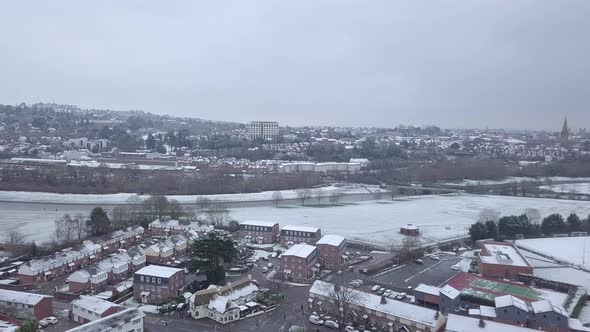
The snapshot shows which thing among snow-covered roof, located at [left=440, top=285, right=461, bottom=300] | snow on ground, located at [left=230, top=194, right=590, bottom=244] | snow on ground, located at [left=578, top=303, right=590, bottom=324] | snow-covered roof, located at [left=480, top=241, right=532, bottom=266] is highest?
snow-covered roof, located at [left=480, top=241, right=532, bottom=266]

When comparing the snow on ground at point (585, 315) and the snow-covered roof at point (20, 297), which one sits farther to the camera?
the snow on ground at point (585, 315)

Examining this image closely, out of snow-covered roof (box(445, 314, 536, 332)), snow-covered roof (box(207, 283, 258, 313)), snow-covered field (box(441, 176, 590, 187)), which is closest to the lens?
snow-covered roof (box(445, 314, 536, 332))

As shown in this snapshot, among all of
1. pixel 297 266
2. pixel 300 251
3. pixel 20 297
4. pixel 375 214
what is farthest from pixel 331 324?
pixel 375 214

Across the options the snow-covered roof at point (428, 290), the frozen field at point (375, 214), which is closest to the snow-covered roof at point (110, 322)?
the snow-covered roof at point (428, 290)

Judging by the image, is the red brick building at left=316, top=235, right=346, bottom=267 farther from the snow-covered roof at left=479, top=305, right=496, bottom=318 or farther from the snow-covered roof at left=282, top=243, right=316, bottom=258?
the snow-covered roof at left=479, top=305, right=496, bottom=318

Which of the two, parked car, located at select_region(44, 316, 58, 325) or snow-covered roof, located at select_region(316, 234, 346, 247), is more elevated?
snow-covered roof, located at select_region(316, 234, 346, 247)

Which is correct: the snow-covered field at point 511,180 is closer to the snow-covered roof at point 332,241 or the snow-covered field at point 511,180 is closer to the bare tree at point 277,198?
the bare tree at point 277,198

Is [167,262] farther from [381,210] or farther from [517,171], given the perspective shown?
[517,171]

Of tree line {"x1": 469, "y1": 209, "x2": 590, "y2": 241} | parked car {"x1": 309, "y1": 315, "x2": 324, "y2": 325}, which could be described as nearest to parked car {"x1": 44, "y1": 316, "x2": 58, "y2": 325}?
parked car {"x1": 309, "y1": 315, "x2": 324, "y2": 325}
